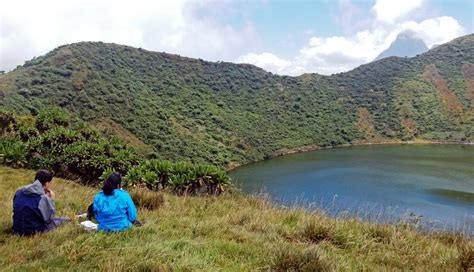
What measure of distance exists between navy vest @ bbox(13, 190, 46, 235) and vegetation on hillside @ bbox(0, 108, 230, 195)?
624cm

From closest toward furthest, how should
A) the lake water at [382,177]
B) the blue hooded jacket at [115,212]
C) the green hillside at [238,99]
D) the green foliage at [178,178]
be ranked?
the blue hooded jacket at [115,212], the green foliage at [178,178], the lake water at [382,177], the green hillside at [238,99]

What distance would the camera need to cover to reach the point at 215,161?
212 ft

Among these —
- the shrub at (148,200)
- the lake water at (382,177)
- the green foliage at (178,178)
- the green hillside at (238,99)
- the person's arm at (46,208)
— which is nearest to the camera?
the person's arm at (46,208)

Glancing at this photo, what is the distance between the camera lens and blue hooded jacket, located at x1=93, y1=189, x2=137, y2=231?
5.34 metres

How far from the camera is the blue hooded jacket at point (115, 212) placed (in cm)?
534

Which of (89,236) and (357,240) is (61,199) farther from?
(357,240)

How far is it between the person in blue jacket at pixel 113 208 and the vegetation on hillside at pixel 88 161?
5.95m

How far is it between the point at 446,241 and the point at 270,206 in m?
3.29

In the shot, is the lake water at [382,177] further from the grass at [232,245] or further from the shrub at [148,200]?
the grass at [232,245]

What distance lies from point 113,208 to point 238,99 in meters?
98.8

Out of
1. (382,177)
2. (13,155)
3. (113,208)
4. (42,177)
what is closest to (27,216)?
(42,177)

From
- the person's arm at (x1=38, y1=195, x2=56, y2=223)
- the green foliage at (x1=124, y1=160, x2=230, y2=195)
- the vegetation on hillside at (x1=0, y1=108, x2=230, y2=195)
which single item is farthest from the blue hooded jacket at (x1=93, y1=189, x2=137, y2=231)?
the green foliage at (x1=124, y1=160, x2=230, y2=195)

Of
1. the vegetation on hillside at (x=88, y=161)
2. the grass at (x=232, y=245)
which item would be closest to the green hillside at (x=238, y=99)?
the vegetation on hillside at (x=88, y=161)

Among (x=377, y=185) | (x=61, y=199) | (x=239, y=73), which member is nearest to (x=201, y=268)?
(x=61, y=199)
